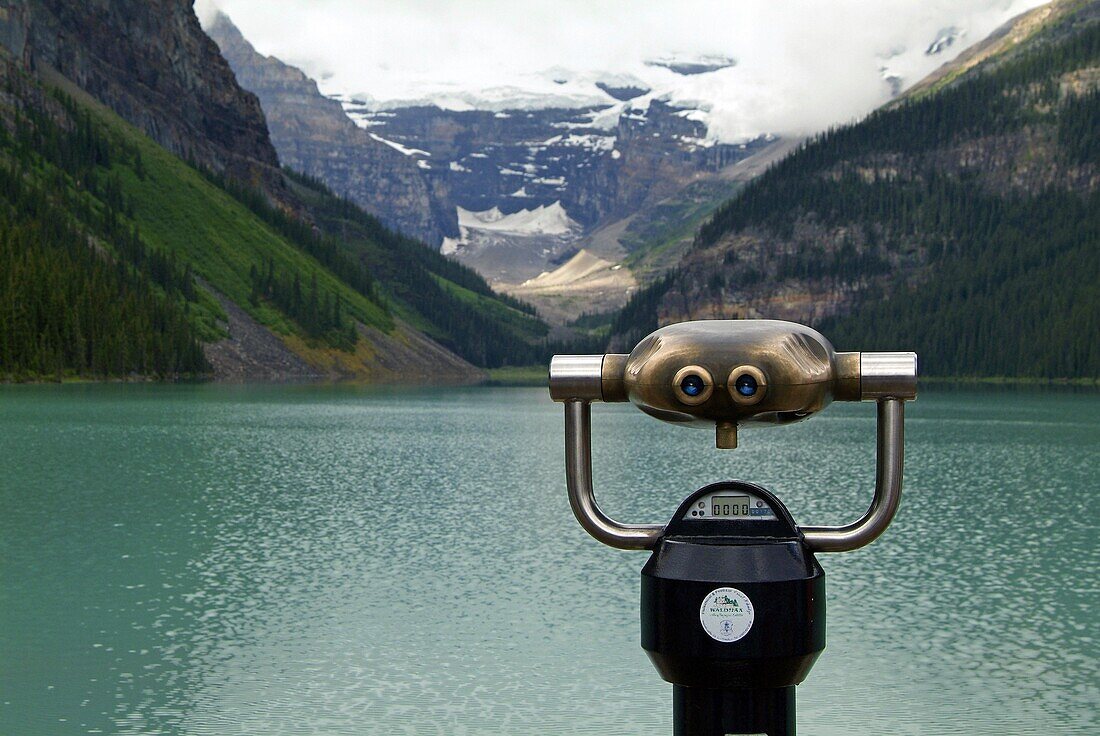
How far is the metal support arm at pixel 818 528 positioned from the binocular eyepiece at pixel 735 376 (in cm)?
10

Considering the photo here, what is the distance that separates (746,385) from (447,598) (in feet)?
94.1

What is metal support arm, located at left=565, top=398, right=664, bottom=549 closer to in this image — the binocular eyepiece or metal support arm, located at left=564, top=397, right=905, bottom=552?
metal support arm, located at left=564, top=397, right=905, bottom=552

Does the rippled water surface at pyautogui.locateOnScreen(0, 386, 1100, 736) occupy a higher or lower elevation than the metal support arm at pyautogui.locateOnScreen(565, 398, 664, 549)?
lower

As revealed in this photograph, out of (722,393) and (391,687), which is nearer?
(722,393)

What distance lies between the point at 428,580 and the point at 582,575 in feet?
14.7

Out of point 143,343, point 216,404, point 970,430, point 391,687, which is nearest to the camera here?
point 391,687

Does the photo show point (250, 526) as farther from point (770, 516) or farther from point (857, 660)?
point (770, 516)

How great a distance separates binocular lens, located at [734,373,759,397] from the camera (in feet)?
15.5

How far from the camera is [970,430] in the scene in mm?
108812

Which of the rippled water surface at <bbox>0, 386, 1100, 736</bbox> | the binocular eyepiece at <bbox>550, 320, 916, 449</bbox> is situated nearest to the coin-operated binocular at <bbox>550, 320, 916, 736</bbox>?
the binocular eyepiece at <bbox>550, 320, 916, 449</bbox>

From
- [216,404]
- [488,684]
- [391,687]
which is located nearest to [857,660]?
[488,684]

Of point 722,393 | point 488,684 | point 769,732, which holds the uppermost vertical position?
point 722,393

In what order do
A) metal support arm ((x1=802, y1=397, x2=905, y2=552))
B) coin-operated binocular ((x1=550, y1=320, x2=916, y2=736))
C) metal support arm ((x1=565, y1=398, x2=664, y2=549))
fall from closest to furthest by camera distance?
coin-operated binocular ((x1=550, y1=320, x2=916, y2=736))
metal support arm ((x1=802, y1=397, x2=905, y2=552))
metal support arm ((x1=565, y1=398, x2=664, y2=549))

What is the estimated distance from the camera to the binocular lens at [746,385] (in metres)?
4.71
